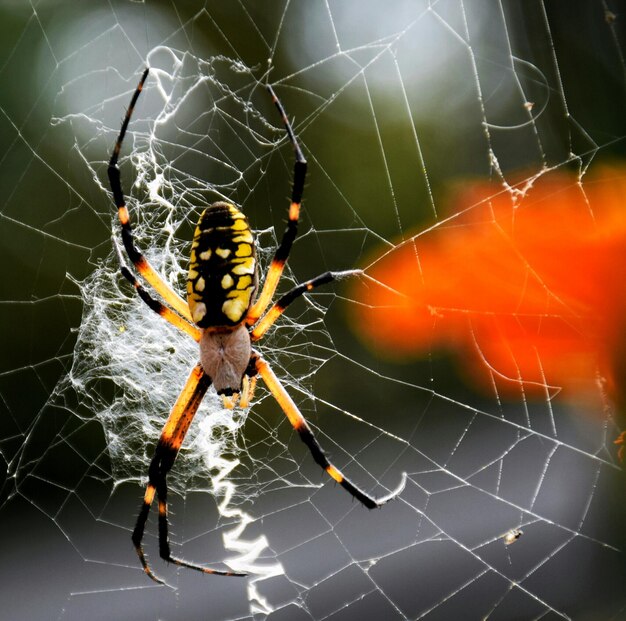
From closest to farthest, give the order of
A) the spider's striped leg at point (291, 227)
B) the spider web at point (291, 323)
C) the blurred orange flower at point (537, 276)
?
the spider's striped leg at point (291, 227)
the blurred orange flower at point (537, 276)
the spider web at point (291, 323)

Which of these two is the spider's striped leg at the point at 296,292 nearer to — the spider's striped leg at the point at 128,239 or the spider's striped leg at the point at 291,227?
the spider's striped leg at the point at 291,227

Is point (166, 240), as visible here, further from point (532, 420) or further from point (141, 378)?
point (532, 420)

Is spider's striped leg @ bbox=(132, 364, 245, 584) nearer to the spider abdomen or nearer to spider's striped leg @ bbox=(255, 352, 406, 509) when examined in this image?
spider's striped leg @ bbox=(255, 352, 406, 509)

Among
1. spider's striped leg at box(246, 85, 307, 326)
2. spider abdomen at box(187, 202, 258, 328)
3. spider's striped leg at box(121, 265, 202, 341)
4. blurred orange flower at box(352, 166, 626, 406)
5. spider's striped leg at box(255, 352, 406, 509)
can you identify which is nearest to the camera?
spider abdomen at box(187, 202, 258, 328)

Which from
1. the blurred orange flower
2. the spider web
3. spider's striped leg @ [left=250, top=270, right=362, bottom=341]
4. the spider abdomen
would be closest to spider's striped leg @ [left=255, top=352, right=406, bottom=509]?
spider's striped leg @ [left=250, top=270, right=362, bottom=341]

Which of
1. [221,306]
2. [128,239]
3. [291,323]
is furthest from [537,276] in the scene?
[128,239]

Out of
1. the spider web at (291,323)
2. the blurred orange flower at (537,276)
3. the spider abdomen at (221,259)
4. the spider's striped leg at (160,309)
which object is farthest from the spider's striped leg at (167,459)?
the blurred orange flower at (537,276)

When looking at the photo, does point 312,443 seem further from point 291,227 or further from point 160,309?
point 291,227
